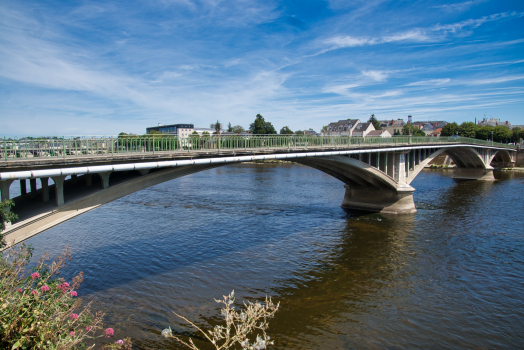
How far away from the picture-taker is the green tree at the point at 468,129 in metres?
96.0

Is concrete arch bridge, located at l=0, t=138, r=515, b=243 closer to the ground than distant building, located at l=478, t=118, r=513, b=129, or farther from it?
closer to the ground

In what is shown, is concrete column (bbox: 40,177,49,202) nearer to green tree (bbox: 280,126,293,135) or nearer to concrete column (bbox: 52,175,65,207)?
concrete column (bbox: 52,175,65,207)

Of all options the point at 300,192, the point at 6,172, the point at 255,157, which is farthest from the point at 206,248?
the point at 300,192

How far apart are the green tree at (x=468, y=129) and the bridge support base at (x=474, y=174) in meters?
45.4

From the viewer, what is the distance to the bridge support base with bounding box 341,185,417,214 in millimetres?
30327

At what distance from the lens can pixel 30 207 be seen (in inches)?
488

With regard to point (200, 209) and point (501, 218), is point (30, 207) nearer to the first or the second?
point (200, 209)

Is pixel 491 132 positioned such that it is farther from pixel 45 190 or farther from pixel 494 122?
pixel 45 190

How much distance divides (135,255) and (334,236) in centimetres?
1317

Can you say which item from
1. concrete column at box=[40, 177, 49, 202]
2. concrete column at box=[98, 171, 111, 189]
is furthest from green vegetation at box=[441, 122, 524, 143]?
concrete column at box=[40, 177, 49, 202]

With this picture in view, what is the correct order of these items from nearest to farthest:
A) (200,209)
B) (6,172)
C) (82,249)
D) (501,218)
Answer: (6,172) < (82,249) < (501,218) < (200,209)

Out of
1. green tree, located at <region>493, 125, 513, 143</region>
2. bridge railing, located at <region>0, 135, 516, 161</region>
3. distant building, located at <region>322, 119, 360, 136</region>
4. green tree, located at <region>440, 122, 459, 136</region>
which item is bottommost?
bridge railing, located at <region>0, 135, 516, 161</region>

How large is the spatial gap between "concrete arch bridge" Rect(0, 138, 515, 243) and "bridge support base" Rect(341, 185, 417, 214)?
87 mm

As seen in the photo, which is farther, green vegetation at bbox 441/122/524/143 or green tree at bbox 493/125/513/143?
green vegetation at bbox 441/122/524/143
